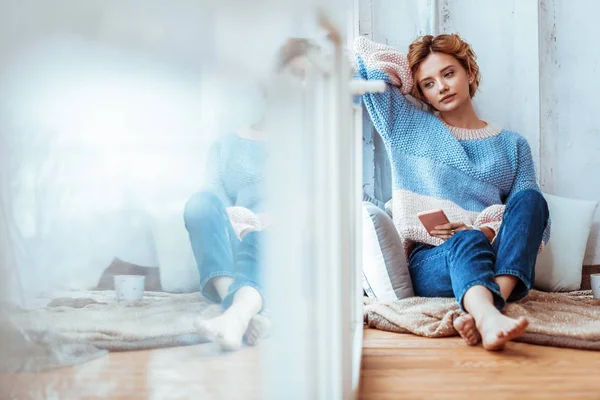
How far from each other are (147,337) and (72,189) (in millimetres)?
64

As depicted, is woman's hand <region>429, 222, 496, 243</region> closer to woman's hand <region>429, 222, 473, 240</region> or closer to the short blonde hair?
woman's hand <region>429, 222, 473, 240</region>

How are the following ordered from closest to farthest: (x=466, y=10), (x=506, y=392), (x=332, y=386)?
(x=332, y=386)
(x=506, y=392)
(x=466, y=10)

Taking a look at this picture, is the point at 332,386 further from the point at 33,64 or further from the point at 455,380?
the point at 33,64

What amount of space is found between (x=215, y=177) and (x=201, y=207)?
0.02m

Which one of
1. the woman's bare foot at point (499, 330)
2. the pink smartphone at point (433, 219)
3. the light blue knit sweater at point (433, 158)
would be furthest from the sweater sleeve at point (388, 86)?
the woman's bare foot at point (499, 330)

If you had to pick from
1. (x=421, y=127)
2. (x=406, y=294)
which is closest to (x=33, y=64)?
(x=406, y=294)

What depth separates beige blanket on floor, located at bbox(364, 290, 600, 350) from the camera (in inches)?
51.1

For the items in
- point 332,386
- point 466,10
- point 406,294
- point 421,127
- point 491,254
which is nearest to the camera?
point 332,386

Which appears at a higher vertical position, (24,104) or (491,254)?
(24,104)

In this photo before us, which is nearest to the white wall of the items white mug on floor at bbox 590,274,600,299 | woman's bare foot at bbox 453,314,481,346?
white mug on floor at bbox 590,274,600,299

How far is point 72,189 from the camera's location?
16 cm

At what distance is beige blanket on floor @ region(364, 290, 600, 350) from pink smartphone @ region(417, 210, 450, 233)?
0.19 meters

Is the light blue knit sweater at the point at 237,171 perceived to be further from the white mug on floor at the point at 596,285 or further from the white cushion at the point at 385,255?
the white mug on floor at the point at 596,285

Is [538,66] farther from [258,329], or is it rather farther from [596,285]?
[258,329]
